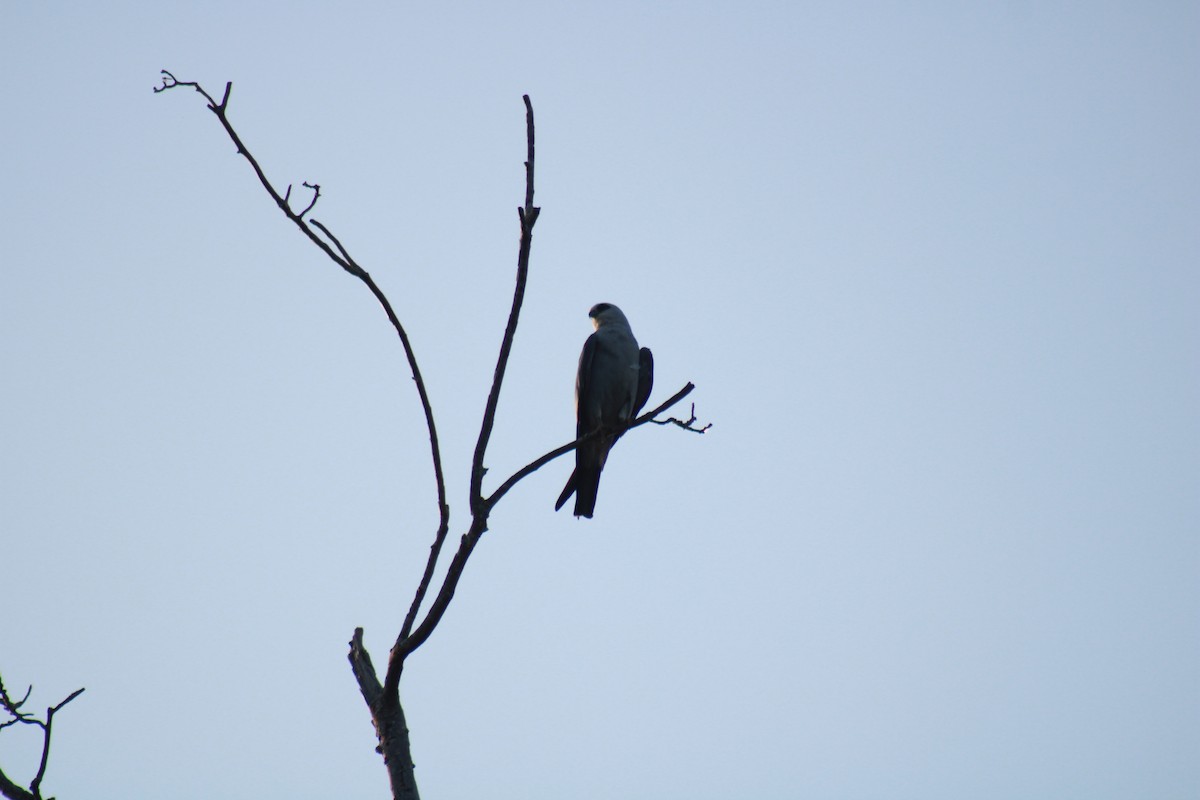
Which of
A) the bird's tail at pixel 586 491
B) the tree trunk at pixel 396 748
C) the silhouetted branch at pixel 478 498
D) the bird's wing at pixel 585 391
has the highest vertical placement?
the bird's wing at pixel 585 391

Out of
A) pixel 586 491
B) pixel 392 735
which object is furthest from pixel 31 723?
pixel 586 491

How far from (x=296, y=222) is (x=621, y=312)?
18.8ft

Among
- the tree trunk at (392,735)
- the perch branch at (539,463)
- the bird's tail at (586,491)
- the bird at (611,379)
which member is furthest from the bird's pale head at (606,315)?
the tree trunk at (392,735)

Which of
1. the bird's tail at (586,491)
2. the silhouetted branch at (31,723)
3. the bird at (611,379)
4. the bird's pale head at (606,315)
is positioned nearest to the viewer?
the silhouetted branch at (31,723)

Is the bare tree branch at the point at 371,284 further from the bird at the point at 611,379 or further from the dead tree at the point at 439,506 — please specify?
the bird at the point at 611,379

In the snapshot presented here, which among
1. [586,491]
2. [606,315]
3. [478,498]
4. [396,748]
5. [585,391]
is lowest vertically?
[396,748]

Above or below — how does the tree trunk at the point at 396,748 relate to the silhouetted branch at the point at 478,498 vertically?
below

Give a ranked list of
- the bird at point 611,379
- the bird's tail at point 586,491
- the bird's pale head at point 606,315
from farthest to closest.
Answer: the bird's pale head at point 606,315
the bird at point 611,379
the bird's tail at point 586,491

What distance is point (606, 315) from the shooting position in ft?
29.4

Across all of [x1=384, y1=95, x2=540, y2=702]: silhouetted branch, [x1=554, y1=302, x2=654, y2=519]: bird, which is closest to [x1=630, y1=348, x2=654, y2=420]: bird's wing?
[x1=554, y1=302, x2=654, y2=519]: bird

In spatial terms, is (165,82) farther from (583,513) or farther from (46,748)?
(583,513)

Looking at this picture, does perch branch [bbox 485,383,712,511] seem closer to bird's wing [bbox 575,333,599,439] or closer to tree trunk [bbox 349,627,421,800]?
tree trunk [bbox 349,627,421,800]

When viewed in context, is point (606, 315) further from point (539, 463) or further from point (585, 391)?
point (539, 463)

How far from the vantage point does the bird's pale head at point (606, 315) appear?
8.79 metres
